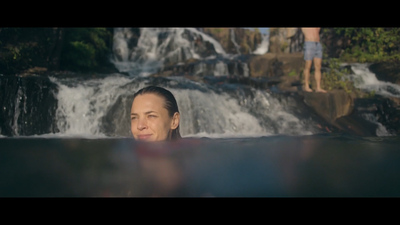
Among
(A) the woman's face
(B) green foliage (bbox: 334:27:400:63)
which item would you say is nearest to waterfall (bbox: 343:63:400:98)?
(B) green foliage (bbox: 334:27:400:63)

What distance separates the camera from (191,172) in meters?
2.43

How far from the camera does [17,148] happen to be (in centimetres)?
339

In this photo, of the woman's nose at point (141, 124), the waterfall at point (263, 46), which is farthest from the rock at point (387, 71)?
the woman's nose at point (141, 124)

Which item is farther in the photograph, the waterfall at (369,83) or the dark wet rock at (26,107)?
the waterfall at (369,83)

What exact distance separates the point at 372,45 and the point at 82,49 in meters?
9.73

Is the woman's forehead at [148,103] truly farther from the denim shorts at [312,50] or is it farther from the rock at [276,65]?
the rock at [276,65]

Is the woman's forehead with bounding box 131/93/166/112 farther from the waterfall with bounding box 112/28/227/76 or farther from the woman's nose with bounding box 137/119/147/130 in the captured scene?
the waterfall with bounding box 112/28/227/76

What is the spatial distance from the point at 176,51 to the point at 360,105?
8580mm

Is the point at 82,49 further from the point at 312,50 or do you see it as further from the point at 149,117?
the point at 149,117

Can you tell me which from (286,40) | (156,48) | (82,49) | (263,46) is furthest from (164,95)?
(263,46)

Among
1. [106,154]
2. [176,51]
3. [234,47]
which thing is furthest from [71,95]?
[234,47]

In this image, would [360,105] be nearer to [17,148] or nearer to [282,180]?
[282,180]

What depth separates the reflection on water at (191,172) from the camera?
2.08 metres

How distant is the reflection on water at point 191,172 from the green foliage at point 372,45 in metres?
9.01
